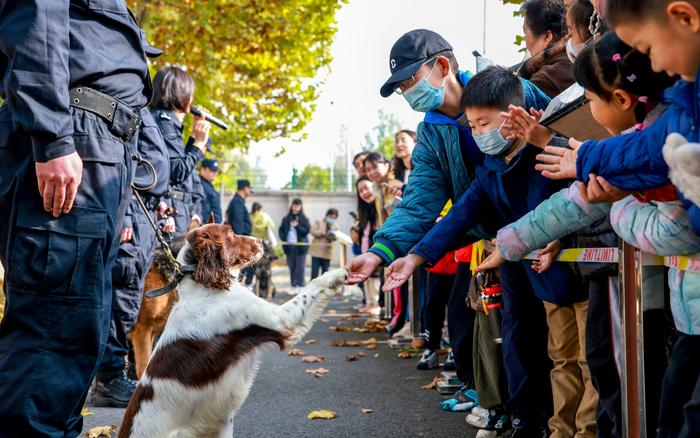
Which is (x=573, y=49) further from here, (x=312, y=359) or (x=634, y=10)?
(x=312, y=359)

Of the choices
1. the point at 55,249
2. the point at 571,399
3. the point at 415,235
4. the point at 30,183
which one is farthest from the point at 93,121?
the point at 571,399

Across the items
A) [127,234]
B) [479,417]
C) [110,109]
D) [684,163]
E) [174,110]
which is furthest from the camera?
[174,110]

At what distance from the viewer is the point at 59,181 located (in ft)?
10.4

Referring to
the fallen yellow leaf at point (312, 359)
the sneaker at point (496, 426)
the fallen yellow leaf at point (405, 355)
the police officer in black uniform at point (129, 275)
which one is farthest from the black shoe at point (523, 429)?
the fallen yellow leaf at point (312, 359)

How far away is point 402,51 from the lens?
4.67 m

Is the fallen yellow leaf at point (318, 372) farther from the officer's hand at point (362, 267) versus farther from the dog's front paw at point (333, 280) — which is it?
the officer's hand at point (362, 267)

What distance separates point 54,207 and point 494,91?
216cm

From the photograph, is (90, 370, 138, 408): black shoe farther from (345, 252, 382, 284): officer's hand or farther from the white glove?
the white glove

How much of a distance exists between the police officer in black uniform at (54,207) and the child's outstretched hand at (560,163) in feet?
6.08

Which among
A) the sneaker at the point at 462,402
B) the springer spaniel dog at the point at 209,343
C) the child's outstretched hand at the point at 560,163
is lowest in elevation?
the sneaker at the point at 462,402

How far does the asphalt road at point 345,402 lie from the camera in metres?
5.20

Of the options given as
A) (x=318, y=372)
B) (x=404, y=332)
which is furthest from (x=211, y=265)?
(x=404, y=332)

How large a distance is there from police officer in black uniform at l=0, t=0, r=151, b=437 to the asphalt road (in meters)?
1.31

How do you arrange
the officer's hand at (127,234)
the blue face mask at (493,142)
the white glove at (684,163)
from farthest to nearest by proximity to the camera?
the officer's hand at (127,234)
the blue face mask at (493,142)
the white glove at (684,163)
